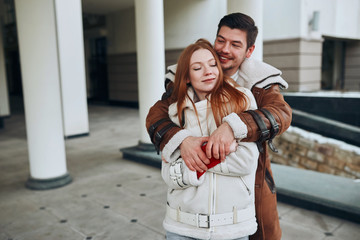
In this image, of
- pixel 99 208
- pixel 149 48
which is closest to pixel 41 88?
pixel 99 208

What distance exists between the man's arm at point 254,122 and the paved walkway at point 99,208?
189 centimetres

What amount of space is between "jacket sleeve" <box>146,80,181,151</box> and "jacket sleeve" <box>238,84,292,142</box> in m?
0.31

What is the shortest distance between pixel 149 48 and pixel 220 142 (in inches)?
171

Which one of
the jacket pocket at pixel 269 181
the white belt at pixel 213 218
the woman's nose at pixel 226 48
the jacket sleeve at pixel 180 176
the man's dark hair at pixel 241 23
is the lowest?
the white belt at pixel 213 218

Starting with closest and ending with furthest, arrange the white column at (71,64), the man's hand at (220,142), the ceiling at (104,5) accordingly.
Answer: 1. the man's hand at (220,142)
2. the white column at (71,64)
3. the ceiling at (104,5)

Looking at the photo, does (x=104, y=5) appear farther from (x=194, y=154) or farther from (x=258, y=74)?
(x=194, y=154)

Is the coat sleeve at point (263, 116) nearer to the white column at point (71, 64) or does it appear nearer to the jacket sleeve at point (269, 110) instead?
the jacket sleeve at point (269, 110)

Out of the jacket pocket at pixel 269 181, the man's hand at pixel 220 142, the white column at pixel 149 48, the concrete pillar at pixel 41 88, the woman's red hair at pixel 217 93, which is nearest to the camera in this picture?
the man's hand at pixel 220 142

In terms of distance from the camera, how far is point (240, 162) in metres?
1.25

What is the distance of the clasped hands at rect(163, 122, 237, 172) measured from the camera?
1.22 m

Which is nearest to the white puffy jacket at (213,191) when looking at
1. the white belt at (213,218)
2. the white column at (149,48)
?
the white belt at (213,218)

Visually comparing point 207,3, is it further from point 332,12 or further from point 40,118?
point 40,118

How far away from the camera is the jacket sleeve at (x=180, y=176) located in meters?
1.27

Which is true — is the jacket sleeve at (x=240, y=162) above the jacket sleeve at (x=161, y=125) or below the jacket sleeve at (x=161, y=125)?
below
